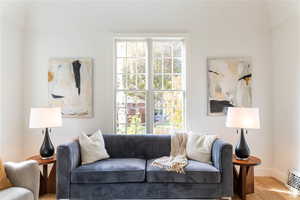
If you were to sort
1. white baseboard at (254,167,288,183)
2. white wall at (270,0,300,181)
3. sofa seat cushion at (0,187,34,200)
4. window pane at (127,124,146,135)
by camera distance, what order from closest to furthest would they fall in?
sofa seat cushion at (0,187,34,200) < white wall at (270,0,300,181) < white baseboard at (254,167,288,183) < window pane at (127,124,146,135)

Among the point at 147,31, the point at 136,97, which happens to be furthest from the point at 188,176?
the point at 147,31

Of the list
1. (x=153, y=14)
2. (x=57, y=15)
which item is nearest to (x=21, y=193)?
(x=57, y=15)

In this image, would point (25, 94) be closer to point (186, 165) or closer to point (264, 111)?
point (186, 165)

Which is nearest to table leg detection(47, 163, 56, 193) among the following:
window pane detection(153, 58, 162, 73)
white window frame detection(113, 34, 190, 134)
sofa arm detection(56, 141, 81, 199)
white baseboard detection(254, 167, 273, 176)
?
sofa arm detection(56, 141, 81, 199)

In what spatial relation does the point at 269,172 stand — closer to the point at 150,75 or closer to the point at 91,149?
the point at 150,75

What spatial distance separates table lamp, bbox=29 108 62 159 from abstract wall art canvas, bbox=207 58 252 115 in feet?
7.79

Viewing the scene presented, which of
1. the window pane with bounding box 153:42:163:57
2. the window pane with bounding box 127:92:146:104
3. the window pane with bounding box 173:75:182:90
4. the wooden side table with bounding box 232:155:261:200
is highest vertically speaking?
the window pane with bounding box 153:42:163:57

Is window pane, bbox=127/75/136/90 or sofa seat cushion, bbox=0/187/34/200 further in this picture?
window pane, bbox=127/75/136/90

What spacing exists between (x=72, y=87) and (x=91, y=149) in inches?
47.6

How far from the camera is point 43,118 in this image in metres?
2.69

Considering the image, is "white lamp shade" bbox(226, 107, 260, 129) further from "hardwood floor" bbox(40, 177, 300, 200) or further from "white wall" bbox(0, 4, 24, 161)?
"white wall" bbox(0, 4, 24, 161)

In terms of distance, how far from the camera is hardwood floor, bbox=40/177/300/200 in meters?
2.60

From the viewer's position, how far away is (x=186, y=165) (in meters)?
2.44

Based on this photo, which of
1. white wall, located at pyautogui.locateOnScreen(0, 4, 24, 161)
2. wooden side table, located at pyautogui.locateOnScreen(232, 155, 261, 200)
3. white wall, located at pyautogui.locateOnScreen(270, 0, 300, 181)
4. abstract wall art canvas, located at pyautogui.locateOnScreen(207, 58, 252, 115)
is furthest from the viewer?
abstract wall art canvas, located at pyautogui.locateOnScreen(207, 58, 252, 115)
